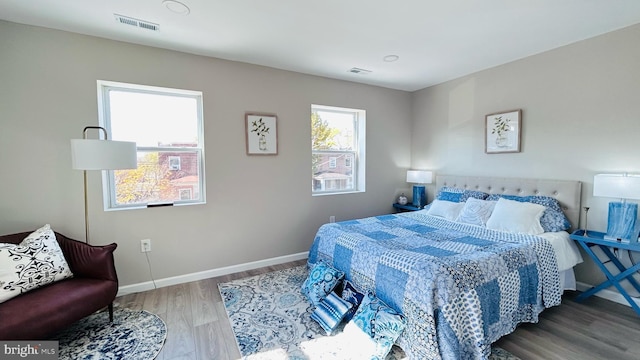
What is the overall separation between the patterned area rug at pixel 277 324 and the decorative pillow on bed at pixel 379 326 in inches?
5.1

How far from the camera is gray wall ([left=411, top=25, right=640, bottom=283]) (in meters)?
2.49

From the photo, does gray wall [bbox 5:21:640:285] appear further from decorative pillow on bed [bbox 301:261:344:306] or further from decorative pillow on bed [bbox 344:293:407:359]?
decorative pillow on bed [bbox 344:293:407:359]

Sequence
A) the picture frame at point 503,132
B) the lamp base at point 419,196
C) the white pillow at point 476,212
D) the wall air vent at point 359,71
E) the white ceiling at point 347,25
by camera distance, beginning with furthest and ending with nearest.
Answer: the lamp base at point 419,196 → the wall air vent at point 359,71 → the picture frame at point 503,132 → the white pillow at point 476,212 → the white ceiling at point 347,25

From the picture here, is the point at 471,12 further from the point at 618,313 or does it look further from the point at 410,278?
the point at 618,313

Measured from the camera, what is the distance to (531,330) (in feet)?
7.03

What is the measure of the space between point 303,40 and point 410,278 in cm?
233

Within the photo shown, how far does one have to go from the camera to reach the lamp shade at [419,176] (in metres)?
4.16

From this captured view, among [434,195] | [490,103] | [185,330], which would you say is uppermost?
[490,103]

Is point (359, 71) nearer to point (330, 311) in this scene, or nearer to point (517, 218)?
point (517, 218)

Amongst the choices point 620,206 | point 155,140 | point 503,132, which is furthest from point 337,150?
point 620,206

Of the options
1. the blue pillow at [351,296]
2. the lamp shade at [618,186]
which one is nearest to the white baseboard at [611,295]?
the lamp shade at [618,186]

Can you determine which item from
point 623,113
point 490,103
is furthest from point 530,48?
point 623,113

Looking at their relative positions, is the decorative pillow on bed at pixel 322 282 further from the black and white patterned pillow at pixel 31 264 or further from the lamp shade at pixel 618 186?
the lamp shade at pixel 618 186

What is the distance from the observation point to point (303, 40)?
A: 2.66 m
